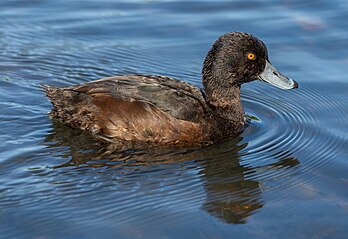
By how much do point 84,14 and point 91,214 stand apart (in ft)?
18.7

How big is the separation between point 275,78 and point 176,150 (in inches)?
63.8

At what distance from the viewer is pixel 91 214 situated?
6.67m

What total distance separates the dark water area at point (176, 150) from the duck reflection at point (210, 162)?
0.02 meters

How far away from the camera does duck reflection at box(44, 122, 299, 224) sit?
7062 mm

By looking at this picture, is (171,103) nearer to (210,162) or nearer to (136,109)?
(136,109)

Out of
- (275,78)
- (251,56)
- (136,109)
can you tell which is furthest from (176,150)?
(275,78)

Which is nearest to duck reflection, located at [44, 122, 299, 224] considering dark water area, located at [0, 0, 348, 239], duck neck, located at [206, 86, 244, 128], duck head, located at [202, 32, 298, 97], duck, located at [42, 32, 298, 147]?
dark water area, located at [0, 0, 348, 239]

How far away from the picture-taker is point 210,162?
7.96 meters

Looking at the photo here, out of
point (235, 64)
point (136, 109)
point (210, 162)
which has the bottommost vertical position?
point (210, 162)

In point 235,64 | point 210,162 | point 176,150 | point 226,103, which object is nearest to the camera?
point 210,162

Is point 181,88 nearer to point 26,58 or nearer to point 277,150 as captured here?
point 277,150

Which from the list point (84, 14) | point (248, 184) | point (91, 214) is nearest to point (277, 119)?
point (248, 184)

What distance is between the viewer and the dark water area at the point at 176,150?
669 centimetres

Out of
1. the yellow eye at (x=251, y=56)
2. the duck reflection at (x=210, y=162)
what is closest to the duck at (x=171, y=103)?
the yellow eye at (x=251, y=56)
